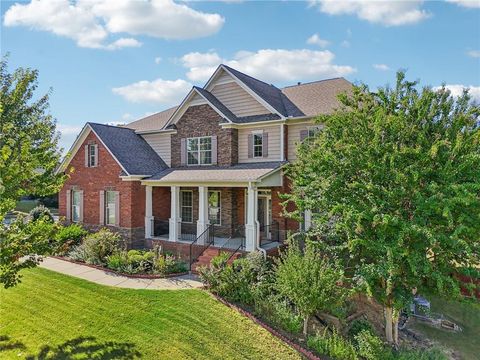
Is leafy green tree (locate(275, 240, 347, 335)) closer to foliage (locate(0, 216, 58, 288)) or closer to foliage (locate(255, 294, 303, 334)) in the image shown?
foliage (locate(255, 294, 303, 334))

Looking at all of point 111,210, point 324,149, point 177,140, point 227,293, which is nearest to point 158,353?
point 227,293

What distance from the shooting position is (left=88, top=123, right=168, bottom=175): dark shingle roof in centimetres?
1916

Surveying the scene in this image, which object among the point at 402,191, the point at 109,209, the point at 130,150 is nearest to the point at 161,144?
the point at 130,150

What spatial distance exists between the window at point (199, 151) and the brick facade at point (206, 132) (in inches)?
13.4

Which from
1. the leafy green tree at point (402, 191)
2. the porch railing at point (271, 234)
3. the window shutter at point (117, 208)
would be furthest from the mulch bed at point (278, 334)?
the window shutter at point (117, 208)

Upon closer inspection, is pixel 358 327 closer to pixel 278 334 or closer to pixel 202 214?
pixel 278 334

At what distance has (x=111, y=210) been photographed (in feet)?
63.8

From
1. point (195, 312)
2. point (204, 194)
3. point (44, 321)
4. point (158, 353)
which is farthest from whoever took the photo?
point (204, 194)

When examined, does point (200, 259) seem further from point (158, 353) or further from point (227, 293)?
point (158, 353)

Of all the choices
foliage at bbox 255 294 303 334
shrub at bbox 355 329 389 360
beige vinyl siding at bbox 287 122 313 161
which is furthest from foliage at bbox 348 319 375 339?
beige vinyl siding at bbox 287 122 313 161

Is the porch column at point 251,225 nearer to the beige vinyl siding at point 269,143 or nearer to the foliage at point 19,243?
the beige vinyl siding at point 269,143

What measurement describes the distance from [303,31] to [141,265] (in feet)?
39.2

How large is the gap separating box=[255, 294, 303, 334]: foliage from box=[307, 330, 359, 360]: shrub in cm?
65

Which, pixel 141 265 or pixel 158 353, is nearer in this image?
pixel 158 353
